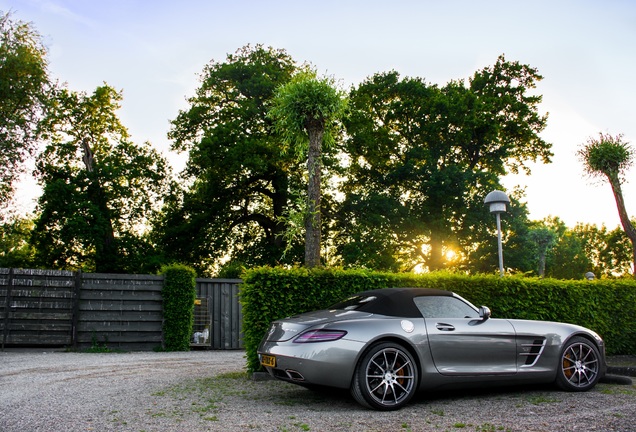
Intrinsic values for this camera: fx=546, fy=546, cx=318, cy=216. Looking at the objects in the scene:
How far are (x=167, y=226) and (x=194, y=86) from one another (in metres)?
7.74

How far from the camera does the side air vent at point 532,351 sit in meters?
6.67

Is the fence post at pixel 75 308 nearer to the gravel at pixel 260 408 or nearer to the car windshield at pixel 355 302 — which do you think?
the gravel at pixel 260 408

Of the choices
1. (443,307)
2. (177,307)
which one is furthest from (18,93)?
(443,307)

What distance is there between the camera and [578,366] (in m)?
6.97

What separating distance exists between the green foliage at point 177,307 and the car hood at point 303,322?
922 cm

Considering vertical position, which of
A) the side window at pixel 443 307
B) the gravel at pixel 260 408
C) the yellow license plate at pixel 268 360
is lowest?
the gravel at pixel 260 408

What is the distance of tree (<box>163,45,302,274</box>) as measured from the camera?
2523cm

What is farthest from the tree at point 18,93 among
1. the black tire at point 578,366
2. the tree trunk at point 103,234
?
the black tire at point 578,366

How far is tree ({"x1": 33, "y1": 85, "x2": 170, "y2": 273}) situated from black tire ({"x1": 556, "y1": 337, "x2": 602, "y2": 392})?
68.9 ft

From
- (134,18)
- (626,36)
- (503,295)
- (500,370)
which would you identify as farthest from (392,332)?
(134,18)

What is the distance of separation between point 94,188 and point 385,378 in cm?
2333

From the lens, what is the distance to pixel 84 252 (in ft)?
83.8

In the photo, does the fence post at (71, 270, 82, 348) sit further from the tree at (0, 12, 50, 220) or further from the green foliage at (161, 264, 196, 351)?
the tree at (0, 12, 50, 220)

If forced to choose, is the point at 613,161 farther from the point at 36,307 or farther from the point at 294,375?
the point at 36,307
